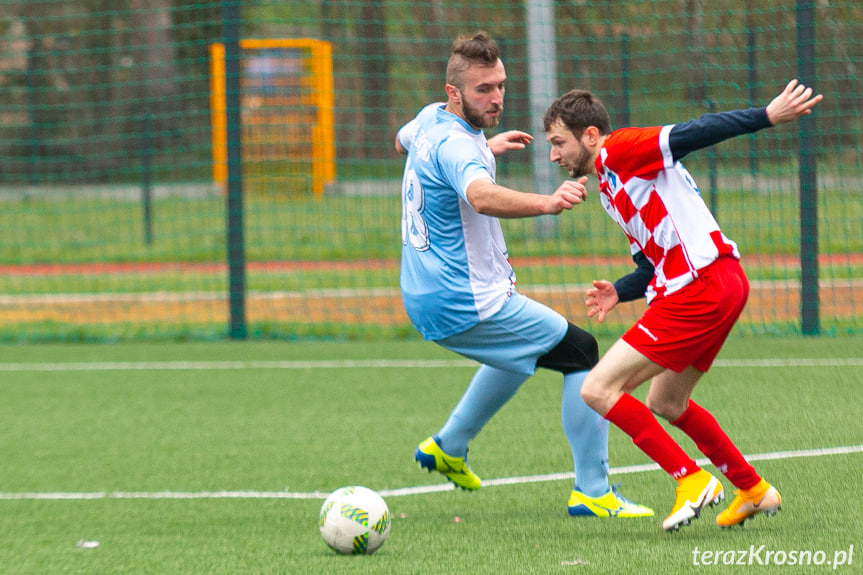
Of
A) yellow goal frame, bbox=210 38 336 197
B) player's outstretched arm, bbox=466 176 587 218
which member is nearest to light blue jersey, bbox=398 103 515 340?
player's outstretched arm, bbox=466 176 587 218

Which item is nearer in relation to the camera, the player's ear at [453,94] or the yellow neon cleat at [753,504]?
the yellow neon cleat at [753,504]

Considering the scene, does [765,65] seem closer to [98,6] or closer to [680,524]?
[680,524]

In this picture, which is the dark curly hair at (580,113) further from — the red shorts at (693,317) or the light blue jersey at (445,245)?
the red shorts at (693,317)

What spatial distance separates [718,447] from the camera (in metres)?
4.25

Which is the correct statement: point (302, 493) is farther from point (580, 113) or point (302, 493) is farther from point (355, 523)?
point (580, 113)

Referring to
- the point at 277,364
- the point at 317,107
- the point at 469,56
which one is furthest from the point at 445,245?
the point at 317,107

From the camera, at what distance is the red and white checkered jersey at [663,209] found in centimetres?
398

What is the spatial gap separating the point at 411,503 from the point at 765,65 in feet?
21.1

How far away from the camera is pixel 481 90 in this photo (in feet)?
14.8

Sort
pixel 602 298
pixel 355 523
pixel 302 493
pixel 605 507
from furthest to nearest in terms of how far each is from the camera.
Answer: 1. pixel 302 493
2. pixel 605 507
3. pixel 602 298
4. pixel 355 523

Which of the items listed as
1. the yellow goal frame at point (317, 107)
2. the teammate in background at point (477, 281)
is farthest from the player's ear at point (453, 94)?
the yellow goal frame at point (317, 107)

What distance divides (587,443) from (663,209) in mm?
1055

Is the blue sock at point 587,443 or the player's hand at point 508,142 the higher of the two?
the player's hand at point 508,142

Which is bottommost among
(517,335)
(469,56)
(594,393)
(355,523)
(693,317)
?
(355,523)
